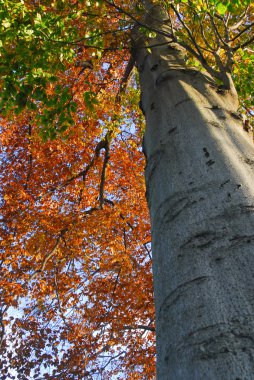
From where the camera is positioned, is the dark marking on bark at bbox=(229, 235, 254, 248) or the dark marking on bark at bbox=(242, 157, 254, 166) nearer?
the dark marking on bark at bbox=(229, 235, 254, 248)

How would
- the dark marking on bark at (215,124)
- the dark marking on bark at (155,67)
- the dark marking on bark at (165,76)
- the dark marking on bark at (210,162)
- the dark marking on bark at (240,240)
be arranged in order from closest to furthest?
1. the dark marking on bark at (240,240)
2. the dark marking on bark at (210,162)
3. the dark marking on bark at (215,124)
4. the dark marking on bark at (165,76)
5. the dark marking on bark at (155,67)

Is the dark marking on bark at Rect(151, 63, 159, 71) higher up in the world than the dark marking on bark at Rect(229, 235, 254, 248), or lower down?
higher up

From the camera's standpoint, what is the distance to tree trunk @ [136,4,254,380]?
3.08 ft

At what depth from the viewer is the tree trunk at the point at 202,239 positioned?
0.94 metres

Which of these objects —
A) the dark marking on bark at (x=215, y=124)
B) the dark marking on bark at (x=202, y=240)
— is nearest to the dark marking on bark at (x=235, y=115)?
the dark marking on bark at (x=215, y=124)

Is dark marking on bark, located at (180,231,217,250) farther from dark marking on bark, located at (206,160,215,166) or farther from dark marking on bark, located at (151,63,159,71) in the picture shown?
dark marking on bark, located at (151,63,159,71)

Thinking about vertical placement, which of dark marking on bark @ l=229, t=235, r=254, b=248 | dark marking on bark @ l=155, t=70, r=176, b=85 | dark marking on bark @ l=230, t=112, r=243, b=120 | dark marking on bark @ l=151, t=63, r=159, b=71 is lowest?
dark marking on bark @ l=229, t=235, r=254, b=248

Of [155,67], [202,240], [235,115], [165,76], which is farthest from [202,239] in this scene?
[155,67]

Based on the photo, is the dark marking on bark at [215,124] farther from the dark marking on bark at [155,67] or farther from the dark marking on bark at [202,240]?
the dark marking on bark at [155,67]

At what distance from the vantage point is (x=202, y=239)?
1.27 m

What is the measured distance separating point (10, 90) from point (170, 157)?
8.24ft

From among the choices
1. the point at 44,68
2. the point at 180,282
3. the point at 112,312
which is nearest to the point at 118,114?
the point at 44,68

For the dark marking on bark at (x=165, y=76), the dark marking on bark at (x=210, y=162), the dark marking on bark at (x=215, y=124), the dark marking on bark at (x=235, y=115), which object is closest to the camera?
the dark marking on bark at (x=210, y=162)

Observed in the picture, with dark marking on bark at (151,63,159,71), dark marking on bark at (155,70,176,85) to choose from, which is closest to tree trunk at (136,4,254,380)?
dark marking on bark at (155,70,176,85)
